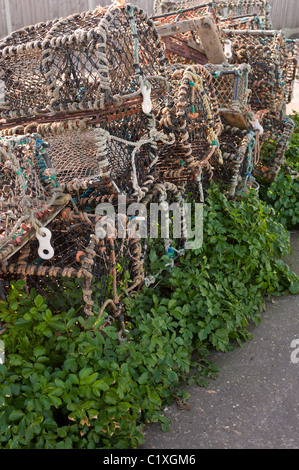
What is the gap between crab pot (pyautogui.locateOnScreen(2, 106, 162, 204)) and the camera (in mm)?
2111

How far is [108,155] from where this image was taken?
7.37 ft

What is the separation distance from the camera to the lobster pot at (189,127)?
2.50m

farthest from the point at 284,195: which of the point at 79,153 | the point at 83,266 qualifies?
the point at 83,266

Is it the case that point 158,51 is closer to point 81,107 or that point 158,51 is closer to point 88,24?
point 88,24

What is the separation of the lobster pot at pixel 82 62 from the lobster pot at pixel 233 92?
948 millimetres

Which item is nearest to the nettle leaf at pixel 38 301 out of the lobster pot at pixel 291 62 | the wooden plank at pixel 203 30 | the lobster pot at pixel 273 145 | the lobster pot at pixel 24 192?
the lobster pot at pixel 24 192

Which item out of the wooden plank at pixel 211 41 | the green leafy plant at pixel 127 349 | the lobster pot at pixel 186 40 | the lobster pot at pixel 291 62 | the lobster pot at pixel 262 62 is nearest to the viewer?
the green leafy plant at pixel 127 349

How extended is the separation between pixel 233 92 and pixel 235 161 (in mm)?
549

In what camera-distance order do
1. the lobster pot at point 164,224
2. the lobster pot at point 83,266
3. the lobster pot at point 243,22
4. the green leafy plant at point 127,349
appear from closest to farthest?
the green leafy plant at point 127,349, the lobster pot at point 83,266, the lobster pot at point 164,224, the lobster pot at point 243,22

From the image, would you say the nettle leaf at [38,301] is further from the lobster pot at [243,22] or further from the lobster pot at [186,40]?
the lobster pot at [243,22]

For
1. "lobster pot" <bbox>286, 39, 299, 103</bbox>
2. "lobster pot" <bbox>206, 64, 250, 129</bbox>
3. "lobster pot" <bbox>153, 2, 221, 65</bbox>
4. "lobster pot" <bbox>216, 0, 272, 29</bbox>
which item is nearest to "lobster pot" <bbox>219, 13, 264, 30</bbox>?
"lobster pot" <bbox>216, 0, 272, 29</bbox>

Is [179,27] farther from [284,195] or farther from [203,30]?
[284,195]
